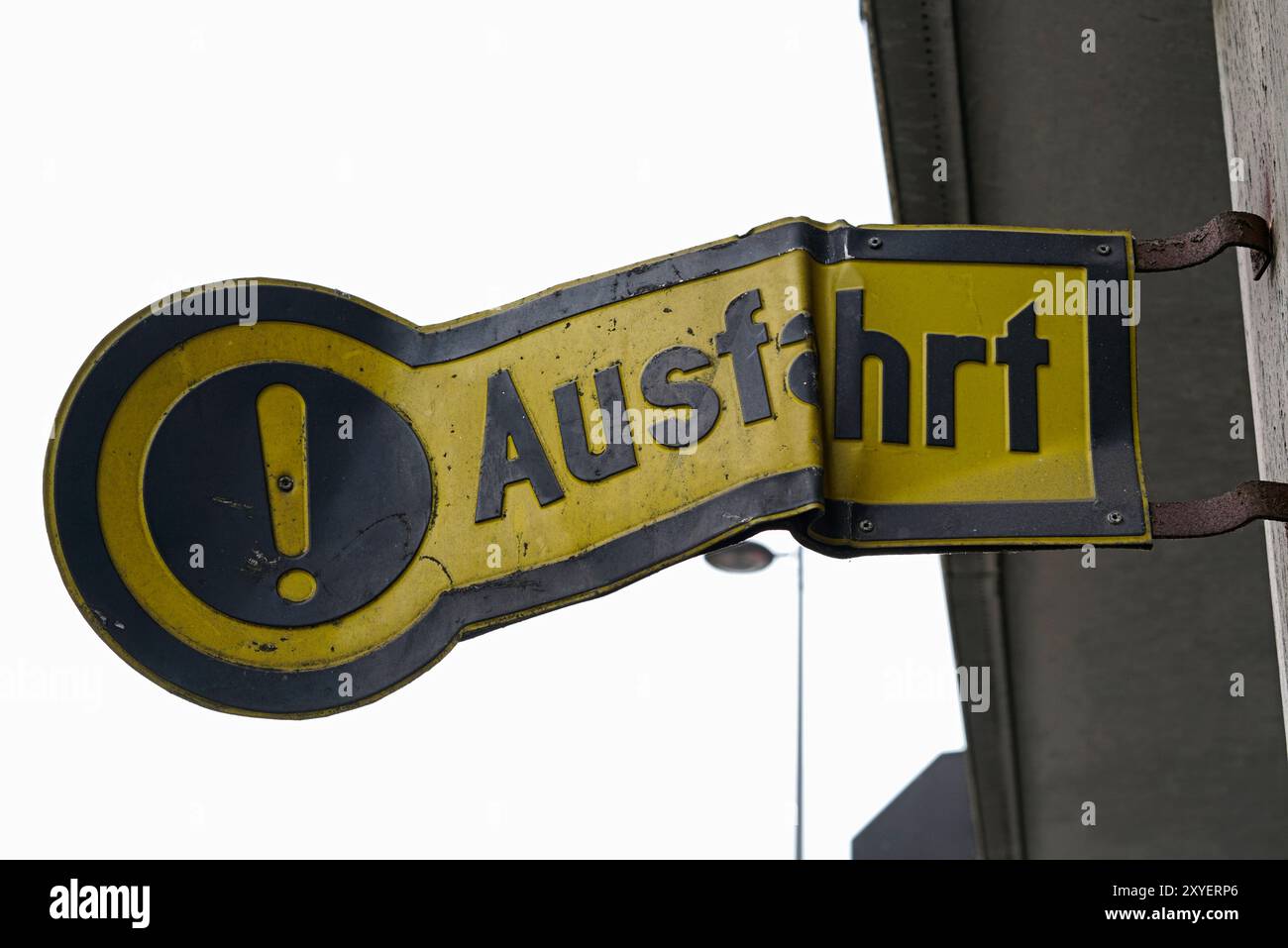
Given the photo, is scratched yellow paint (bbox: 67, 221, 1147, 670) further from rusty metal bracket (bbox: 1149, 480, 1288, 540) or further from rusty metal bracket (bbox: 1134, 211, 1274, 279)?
rusty metal bracket (bbox: 1134, 211, 1274, 279)

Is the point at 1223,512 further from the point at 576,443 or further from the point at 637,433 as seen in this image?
the point at 576,443

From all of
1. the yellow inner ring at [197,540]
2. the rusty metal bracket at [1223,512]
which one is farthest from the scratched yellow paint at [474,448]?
the rusty metal bracket at [1223,512]

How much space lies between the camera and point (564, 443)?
10.2 feet

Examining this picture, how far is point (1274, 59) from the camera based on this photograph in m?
3.13

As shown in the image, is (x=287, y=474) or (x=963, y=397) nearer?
(x=963, y=397)

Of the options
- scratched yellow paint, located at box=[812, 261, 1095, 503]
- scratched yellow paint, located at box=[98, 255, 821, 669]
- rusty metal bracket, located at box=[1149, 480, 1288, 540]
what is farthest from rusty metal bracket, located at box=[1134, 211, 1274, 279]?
scratched yellow paint, located at box=[98, 255, 821, 669]

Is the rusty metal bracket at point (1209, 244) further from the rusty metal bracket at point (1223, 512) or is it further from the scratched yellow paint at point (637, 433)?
the rusty metal bracket at point (1223, 512)

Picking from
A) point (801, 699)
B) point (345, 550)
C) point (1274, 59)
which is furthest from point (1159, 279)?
point (801, 699)

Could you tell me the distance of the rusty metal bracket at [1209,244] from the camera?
3043mm

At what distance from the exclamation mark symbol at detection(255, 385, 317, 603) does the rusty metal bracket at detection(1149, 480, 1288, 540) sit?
5.39 ft

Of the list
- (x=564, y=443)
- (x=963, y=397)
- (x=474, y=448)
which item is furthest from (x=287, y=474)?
(x=963, y=397)

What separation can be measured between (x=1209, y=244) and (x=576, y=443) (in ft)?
4.27
